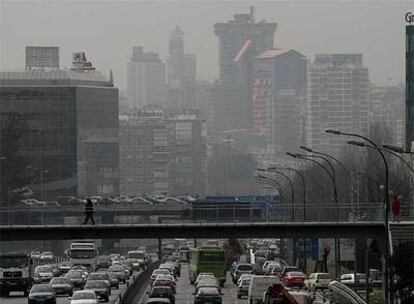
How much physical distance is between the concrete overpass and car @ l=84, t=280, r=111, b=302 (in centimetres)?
216

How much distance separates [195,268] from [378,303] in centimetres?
3363

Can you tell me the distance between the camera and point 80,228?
238 ft

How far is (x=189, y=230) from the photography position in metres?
73.1

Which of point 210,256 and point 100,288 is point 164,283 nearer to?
point 100,288

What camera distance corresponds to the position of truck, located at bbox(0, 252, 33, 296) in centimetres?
8094

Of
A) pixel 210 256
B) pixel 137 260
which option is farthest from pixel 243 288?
pixel 137 260

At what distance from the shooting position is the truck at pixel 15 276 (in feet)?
266

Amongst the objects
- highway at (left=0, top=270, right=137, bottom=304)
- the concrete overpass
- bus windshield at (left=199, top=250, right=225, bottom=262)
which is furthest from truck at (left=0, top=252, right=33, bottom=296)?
bus windshield at (left=199, top=250, right=225, bottom=262)

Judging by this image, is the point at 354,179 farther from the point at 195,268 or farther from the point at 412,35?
the point at 412,35

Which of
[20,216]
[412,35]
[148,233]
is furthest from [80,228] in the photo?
[412,35]

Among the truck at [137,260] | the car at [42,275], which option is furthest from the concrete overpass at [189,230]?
the truck at [137,260]

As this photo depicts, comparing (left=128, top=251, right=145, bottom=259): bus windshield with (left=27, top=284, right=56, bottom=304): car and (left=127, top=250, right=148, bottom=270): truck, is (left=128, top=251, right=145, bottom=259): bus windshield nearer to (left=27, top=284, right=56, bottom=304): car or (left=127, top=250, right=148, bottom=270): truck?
(left=127, top=250, right=148, bottom=270): truck

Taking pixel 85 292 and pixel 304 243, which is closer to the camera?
pixel 85 292

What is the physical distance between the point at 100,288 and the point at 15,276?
8663 mm
